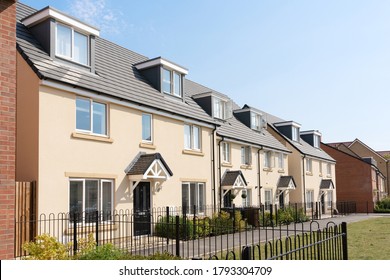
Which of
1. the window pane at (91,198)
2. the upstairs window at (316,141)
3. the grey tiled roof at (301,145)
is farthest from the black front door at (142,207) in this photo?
the upstairs window at (316,141)

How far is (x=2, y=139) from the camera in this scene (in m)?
6.71

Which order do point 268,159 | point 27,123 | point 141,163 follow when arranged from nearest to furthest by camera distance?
point 27,123 → point 141,163 → point 268,159

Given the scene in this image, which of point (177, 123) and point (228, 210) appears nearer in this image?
point (177, 123)

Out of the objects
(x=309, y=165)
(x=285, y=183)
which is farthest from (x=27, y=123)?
(x=309, y=165)

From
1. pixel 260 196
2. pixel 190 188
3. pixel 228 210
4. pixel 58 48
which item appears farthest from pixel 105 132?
pixel 260 196

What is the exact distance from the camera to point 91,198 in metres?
15.2

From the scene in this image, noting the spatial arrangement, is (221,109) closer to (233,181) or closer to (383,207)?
(233,181)

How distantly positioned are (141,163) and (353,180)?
37.2 m

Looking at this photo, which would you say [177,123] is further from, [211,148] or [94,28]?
[94,28]

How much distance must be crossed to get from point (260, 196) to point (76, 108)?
1816 cm

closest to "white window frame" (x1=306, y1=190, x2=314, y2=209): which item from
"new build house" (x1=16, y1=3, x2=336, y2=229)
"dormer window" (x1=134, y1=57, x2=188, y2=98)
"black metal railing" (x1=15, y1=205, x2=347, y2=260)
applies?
"new build house" (x1=16, y1=3, x2=336, y2=229)

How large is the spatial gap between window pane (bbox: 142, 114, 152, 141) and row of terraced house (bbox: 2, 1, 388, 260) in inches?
1.7

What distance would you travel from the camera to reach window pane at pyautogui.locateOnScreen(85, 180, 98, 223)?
48.8 feet

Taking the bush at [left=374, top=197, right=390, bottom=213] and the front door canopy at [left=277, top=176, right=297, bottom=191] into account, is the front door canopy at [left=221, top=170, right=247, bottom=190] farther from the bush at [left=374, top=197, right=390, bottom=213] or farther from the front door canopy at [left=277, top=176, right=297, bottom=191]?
the bush at [left=374, top=197, right=390, bottom=213]
